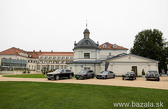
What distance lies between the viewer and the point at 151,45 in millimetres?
37281

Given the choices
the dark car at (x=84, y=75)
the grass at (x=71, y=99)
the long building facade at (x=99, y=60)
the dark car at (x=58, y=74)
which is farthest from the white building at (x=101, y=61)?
the grass at (x=71, y=99)

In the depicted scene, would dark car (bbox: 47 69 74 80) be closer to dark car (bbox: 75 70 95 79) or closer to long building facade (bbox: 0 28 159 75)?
dark car (bbox: 75 70 95 79)

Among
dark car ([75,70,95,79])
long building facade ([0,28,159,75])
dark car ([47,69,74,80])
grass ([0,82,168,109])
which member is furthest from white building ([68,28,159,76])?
grass ([0,82,168,109])

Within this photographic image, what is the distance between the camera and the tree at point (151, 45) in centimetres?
3638

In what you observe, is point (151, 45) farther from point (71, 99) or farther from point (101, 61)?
point (71, 99)

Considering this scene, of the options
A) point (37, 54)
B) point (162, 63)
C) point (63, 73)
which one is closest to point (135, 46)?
point (162, 63)

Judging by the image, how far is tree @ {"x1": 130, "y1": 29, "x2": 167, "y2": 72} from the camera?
119 feet

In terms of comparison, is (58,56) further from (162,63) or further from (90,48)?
(162,63)

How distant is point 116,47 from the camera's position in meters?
54.5

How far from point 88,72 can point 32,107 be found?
700 inches

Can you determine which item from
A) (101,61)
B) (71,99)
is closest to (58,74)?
(71,99)

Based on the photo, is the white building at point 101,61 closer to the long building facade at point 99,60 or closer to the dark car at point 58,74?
the long building facade at point 99,60

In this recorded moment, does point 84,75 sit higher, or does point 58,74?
point 58,74

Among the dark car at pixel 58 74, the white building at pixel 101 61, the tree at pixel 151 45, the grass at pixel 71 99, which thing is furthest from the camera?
the tree at pixel 151 45
